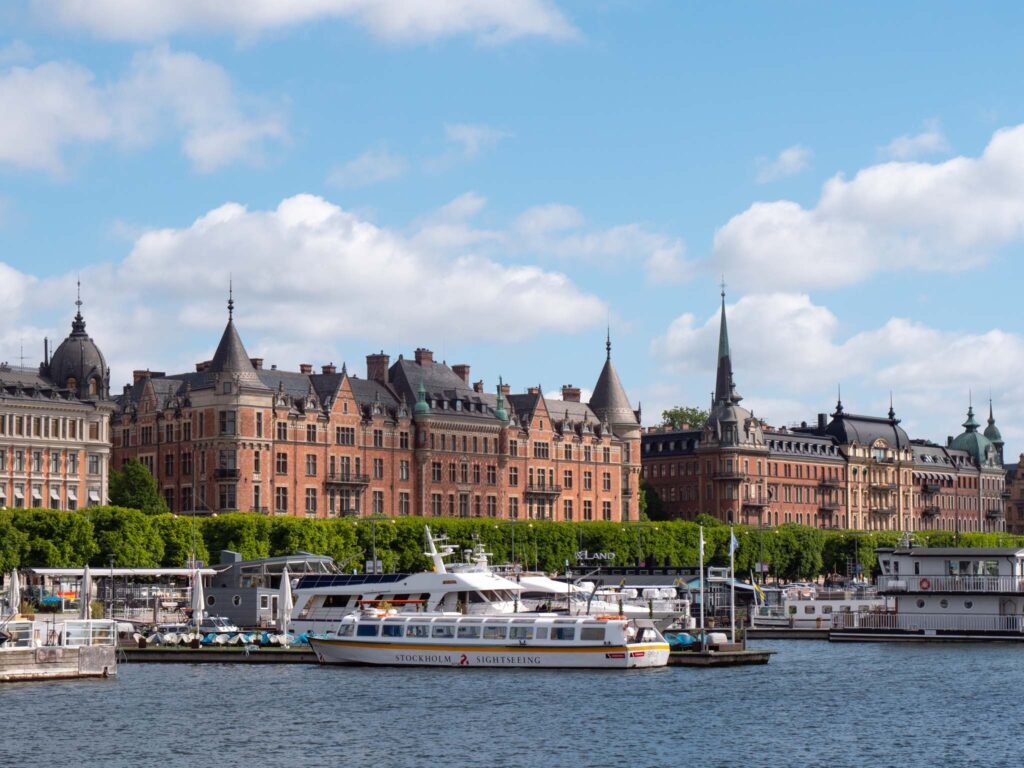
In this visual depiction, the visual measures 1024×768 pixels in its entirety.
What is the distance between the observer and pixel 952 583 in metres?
98.5

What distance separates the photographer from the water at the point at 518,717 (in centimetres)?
5791

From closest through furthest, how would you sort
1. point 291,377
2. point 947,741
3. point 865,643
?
point 947,741 < point 865,643 < point 291,377

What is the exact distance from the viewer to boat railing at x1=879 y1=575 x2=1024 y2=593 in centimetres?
9756

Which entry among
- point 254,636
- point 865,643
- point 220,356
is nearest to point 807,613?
point 865,643

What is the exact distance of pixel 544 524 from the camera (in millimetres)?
156875

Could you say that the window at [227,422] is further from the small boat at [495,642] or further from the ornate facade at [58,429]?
the small boat at [495,642]

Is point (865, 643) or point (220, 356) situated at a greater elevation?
point (220, 356)

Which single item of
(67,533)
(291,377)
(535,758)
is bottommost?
(535,758)

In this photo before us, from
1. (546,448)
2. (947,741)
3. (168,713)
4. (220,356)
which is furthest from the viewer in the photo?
(546,448)

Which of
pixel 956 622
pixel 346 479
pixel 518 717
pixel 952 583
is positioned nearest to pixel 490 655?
pixel 518 717

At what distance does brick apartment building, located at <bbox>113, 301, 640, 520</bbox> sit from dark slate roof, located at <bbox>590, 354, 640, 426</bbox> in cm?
16

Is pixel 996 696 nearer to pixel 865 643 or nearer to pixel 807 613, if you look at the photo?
pixel 865 643

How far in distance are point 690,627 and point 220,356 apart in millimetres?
Result: 57648

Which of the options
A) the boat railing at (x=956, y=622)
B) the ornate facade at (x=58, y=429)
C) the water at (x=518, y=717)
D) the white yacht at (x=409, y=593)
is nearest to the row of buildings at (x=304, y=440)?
the ornate facade at (x=58, y=429)
